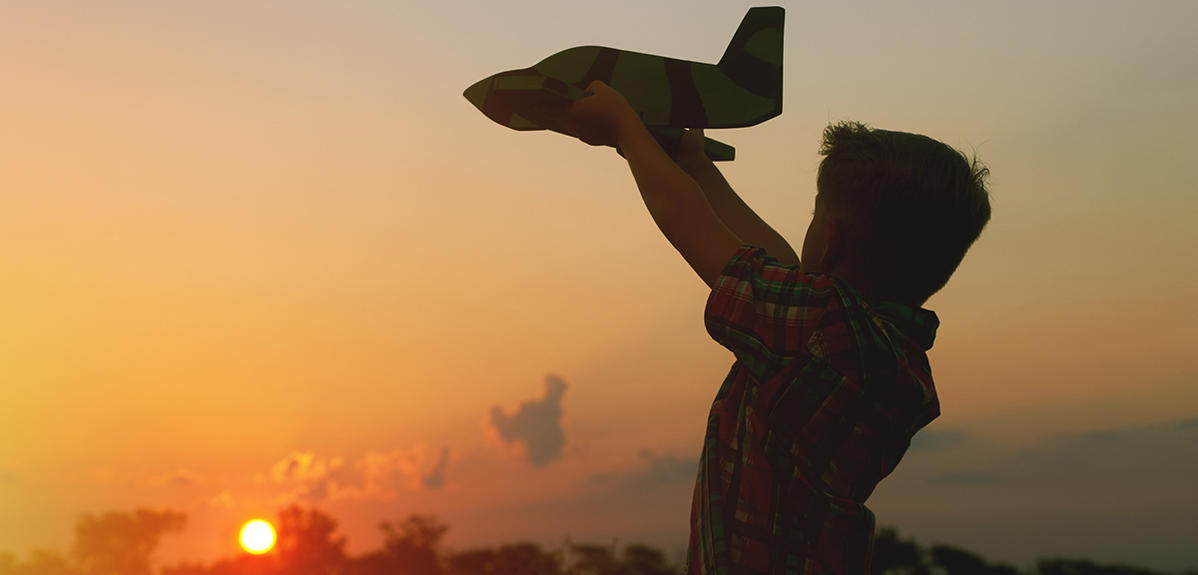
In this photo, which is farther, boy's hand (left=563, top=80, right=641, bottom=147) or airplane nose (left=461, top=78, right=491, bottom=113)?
airplane nose (left=461, top=78, right=491, bottom=113)

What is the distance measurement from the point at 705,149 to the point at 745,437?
39.3 inches

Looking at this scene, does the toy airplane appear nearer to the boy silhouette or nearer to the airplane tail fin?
the airplane tail fin

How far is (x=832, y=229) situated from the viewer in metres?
2.24

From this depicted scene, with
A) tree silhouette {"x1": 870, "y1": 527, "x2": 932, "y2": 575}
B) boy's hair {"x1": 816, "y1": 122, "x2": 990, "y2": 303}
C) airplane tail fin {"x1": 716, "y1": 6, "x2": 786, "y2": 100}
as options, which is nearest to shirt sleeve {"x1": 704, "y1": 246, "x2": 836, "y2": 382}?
boy's hair {"x1": 816, "y1": 122, "x2": 990, "y2": 303}

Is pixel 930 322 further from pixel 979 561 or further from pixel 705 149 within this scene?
pixel 979 561

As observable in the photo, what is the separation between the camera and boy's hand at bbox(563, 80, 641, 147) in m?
2.33

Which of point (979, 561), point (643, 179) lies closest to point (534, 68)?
point (643, 179)

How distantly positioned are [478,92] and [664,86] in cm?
52

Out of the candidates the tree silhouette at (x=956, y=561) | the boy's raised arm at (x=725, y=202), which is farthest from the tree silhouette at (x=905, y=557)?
the boy's raised arm at (x=725, y=202)

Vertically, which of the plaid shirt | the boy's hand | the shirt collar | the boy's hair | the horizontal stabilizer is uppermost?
the horizontal stabilizer

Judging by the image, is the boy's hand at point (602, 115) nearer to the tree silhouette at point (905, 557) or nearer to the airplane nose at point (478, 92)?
the airplane nose at point (478, 92)

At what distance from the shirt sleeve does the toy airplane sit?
0.56m

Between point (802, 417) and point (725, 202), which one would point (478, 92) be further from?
point (802, 417)

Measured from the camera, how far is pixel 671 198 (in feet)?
7.21
